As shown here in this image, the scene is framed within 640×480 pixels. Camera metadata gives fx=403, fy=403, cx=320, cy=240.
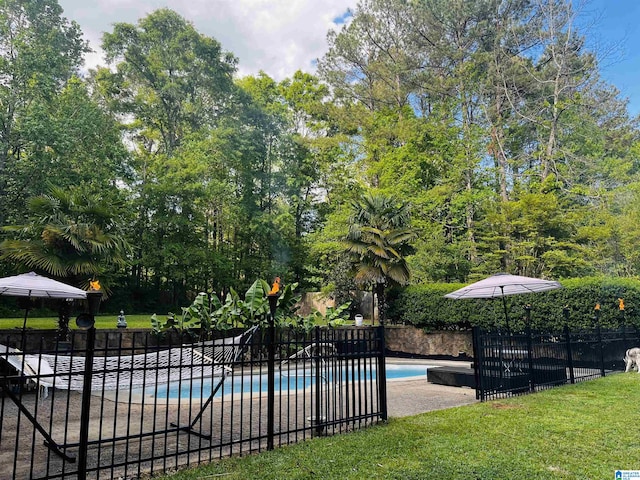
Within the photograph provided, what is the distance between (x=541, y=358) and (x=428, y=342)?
22.5 ft

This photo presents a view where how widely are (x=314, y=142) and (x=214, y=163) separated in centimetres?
602

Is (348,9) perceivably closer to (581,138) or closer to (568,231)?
(581,138)

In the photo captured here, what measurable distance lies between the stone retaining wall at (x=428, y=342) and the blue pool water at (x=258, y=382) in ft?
6.19

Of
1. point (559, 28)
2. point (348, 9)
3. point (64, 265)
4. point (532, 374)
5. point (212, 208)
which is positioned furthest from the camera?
point (348, 9)

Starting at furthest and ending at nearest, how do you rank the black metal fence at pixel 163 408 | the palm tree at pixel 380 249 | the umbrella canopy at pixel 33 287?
the palm tree at pixel 380 249, the umbrella canopy at pixel 33 287, the black metal fence at pixel 163 408

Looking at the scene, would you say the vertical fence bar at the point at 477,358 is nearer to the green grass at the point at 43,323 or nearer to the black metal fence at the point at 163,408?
the black metal fence at the point at 163,408

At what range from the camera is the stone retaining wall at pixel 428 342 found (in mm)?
13688

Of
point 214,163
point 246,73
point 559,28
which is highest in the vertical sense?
point 246,73

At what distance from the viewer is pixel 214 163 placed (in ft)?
71.8

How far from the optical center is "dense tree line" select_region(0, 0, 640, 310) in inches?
605

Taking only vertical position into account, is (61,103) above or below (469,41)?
below

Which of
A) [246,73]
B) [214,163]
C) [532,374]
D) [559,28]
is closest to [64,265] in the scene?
[532,374]

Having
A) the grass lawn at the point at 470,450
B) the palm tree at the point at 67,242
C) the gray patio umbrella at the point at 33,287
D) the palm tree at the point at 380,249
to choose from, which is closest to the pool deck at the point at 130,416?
the grass lawn at the point at 470,450

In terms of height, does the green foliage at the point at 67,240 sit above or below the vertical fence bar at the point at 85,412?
above
